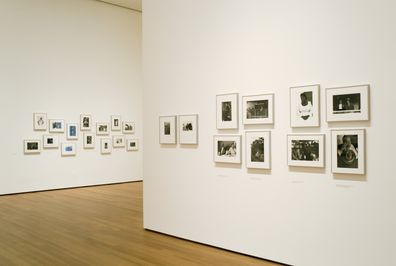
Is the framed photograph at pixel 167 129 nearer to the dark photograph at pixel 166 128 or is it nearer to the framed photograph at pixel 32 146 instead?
the dark photograph at pixel 166 128

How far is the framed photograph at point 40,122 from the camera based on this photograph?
1562cm

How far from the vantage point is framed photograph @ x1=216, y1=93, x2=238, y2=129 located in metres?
7.73

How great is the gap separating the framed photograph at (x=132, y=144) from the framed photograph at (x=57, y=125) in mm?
3346

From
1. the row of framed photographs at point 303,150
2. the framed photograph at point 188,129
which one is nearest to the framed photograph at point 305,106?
the row of framed photographs at point 303,150

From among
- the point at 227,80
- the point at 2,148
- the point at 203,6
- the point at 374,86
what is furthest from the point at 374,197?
the point at 2,148

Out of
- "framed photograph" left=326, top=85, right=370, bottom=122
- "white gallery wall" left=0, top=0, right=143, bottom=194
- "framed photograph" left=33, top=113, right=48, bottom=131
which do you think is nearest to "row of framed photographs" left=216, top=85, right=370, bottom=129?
"framed photograph" left=326, top=85, right=370, bottom=122

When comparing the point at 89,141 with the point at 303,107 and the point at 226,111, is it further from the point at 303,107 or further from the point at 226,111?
the point at 303,107

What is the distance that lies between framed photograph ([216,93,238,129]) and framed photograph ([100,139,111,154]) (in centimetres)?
1086

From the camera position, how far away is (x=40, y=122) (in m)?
15.8

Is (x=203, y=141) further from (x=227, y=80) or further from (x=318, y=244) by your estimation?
Result: (x=318, y=244)

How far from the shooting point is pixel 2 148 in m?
14.8

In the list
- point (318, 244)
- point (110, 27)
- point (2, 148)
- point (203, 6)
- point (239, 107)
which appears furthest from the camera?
point (110, 27)

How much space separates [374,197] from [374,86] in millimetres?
1661

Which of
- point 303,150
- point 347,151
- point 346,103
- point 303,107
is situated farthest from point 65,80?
point 347,151
